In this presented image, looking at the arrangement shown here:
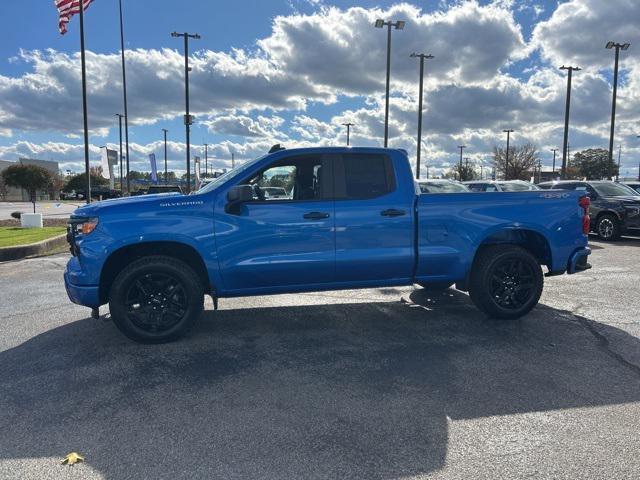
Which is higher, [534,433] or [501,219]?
[501,219]

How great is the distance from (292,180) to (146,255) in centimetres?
168

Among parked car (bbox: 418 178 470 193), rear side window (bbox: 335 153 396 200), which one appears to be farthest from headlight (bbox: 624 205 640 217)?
rear side window (bbox: 335 153 396 200)

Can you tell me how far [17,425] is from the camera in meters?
3.31

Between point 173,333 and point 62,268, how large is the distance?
226 inches

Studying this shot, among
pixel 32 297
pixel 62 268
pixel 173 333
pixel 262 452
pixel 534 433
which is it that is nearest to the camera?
pixel 262 452

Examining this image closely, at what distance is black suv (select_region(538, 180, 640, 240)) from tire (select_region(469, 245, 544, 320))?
29.5 ft

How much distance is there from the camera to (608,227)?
13.9m

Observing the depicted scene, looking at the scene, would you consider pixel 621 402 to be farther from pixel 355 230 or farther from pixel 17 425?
pixel 17 425

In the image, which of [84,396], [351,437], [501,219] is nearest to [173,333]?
[84,396]

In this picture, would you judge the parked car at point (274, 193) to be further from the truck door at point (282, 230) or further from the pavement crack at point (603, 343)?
A: the pavement crack at point (603, 343)

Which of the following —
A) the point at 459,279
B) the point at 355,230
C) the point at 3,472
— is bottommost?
the point at 3,472

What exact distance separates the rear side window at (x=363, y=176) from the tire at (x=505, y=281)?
1.44 m

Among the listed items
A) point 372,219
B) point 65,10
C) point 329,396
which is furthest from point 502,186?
point 65,10

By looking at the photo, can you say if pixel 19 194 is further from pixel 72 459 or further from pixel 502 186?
pixel 72 459
